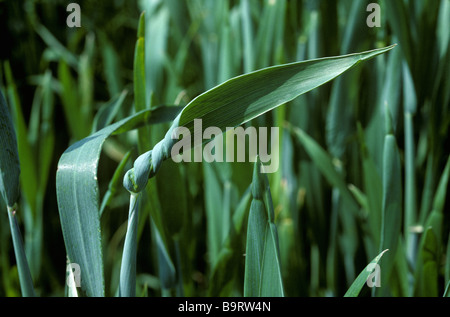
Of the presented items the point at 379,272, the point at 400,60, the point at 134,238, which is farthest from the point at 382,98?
the point at 134,238

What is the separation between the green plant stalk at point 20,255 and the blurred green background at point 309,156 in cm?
9

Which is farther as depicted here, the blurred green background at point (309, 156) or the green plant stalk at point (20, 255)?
the blurred green background at point (309, 156)

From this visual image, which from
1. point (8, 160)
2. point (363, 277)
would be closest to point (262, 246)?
point (363, 277)

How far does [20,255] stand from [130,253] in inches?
3.2

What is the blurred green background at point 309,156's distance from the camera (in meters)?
0.41

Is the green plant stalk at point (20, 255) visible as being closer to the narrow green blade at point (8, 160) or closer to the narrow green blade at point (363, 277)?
the narrow green blade at point (8, 160)

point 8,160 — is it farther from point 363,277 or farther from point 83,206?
point 363,277

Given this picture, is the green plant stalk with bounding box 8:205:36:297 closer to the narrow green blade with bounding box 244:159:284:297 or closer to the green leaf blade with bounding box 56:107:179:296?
the green leaf blade with bounding box 56:107:179:296

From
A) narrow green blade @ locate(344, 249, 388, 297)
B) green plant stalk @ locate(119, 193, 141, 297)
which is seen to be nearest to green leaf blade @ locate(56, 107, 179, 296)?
green plant stalk @ locate(119, 193, 141, 297)

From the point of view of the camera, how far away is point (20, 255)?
0.31 metres

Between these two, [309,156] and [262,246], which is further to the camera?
[309,156]

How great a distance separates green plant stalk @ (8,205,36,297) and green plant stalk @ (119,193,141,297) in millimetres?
70

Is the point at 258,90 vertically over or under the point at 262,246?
over

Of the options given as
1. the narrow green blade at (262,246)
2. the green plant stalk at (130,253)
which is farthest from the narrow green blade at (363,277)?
the green plant stalk at (130,253)
